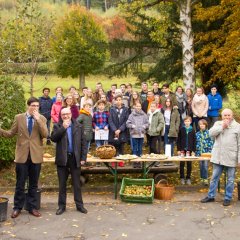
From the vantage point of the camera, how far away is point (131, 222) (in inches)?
301

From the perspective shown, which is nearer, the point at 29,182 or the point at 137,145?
the point at 29,182

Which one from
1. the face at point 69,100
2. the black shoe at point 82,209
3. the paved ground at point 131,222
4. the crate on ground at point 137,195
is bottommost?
the paved ground at point 131,222

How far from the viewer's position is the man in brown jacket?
7758mm

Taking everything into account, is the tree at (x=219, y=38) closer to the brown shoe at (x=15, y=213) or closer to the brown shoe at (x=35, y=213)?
the brown shoe at (x=35, y=213)

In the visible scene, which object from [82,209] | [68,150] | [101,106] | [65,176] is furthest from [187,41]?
[82,209]

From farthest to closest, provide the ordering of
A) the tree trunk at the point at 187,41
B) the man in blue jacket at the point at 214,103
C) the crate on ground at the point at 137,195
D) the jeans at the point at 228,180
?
the tree trunk at the point at 187,41 < the man in blue jacket at the point at 214,103 < the crate on ground at the point at 137,195 < the jeans at the point at 228,180

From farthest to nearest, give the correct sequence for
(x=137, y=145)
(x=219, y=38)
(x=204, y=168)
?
(x=219, y=38), (x=137, y=145), (x=204, y=168)

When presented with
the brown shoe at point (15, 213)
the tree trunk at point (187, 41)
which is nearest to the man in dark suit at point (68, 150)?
the brown shoe at point (15, 213)

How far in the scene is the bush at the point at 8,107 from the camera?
10.4m

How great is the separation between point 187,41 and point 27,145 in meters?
9.69

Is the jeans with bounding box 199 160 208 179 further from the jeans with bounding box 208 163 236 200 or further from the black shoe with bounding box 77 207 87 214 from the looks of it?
the black shoe with bounding box 77 207 87 214

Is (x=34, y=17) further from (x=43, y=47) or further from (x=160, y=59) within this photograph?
(x=160, y=59)

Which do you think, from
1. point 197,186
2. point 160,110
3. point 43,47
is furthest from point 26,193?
point 43,47

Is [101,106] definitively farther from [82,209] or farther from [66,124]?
[82,209]
